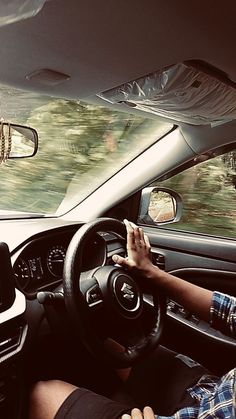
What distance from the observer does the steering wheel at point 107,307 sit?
203 cm

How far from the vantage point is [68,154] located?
12.0 feet

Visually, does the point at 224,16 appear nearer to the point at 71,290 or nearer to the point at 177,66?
the point at 177,66

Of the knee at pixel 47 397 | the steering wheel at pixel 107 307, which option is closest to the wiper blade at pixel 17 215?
the steering wheel at pixel 107 307

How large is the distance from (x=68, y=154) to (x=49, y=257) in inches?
47.7

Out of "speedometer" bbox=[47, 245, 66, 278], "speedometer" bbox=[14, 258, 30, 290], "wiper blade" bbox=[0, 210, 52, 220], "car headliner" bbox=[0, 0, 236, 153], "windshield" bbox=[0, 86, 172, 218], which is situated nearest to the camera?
"car headliner" bbox=[0, 0, 236, 153]

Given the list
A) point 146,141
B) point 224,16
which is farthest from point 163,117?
point 224,16

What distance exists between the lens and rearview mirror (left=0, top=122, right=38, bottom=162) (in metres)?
2.70

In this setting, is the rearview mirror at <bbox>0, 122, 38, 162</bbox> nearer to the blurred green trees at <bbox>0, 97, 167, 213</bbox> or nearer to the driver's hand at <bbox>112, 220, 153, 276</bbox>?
the blurred green trees at <bbox>0, 97, 167, 213</bbox>

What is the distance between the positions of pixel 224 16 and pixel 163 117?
1267 millimetres

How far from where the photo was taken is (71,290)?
6.66ft

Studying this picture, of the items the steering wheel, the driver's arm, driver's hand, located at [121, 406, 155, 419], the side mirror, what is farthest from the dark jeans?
the side mirror

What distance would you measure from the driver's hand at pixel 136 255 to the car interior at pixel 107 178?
0.07 meters

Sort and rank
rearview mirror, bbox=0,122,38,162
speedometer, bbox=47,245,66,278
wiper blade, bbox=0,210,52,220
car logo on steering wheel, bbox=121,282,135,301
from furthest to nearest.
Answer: wiper blade, bbox=0,210,52,220
rearview mirror, bbox=0,122,38,162
speedometer, bbox=47,245,66,278
car logo on steering wheel, bbox=121,282,135,301

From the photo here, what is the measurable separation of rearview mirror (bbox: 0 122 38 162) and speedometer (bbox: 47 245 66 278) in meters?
0.55
